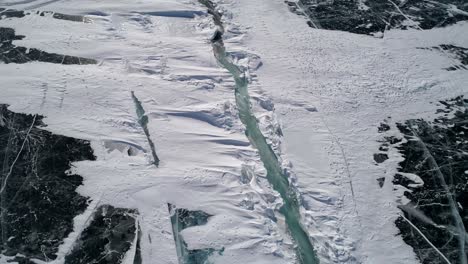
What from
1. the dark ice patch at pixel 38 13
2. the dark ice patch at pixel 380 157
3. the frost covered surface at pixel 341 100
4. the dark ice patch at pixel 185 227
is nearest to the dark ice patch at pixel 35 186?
the dark ice patch at pixel 185 227

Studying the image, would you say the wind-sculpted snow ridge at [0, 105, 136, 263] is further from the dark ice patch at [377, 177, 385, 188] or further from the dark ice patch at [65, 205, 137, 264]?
the dark ice patch at [377, 177, 385, 188]

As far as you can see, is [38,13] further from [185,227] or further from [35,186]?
[185,227]

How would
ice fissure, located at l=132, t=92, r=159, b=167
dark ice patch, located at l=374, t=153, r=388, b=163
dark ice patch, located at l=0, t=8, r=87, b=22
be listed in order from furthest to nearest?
dark ice patch, located at l=0, t=8, r=87, b=22 < dark ice patch, located at l=374, t=153, r=388, b=163 < ice fissure, located at l=132, t=92, r=159, b=167

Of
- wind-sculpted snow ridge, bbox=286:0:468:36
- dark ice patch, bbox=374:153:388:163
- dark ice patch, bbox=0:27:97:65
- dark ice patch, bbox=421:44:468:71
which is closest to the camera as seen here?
dark ice patch, bbox=374:153:388:163

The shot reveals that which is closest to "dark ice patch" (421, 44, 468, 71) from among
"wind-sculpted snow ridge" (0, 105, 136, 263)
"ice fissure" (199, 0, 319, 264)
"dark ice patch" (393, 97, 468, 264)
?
"dark ice patch" (393, 97, 468, 264)

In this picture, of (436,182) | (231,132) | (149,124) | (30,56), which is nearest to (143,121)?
(149,124)

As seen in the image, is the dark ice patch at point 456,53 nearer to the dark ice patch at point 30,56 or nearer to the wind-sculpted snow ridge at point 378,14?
the wind-sculpted snow ridge at point 378,14
